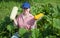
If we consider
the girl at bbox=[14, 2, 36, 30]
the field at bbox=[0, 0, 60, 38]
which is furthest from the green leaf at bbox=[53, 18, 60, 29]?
the girl at bbox=[14, 2, 36, 30]

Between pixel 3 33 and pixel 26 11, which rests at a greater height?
pixel 26 11

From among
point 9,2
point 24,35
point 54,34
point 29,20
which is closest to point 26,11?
point 29,20

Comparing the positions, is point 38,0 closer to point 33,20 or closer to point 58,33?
point 33,20

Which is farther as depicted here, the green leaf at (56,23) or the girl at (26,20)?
the girl at (26,20)

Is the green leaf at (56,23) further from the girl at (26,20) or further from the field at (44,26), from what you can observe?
the girl at (26,20)

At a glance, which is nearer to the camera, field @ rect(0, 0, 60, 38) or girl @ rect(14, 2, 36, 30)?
field @ rect(0, 0, 60, 38)

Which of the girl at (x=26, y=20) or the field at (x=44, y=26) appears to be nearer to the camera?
the field at (x=44, y=26)

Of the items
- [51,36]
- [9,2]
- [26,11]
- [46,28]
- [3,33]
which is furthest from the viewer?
[9,2]

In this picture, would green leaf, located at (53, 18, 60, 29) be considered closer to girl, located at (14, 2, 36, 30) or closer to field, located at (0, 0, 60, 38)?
field, located at (0, 0, 60, 38)

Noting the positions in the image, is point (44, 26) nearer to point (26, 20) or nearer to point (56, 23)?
point (56, 23)

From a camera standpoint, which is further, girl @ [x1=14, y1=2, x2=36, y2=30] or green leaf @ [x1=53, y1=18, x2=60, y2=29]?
girl @ [x1=14, y1=2, x2=36, y2=30]

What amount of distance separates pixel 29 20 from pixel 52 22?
92 centimetres

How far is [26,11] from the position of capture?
4.91 meters

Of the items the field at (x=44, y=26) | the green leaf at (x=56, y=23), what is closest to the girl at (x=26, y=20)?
the field at (x=44, y=26)
